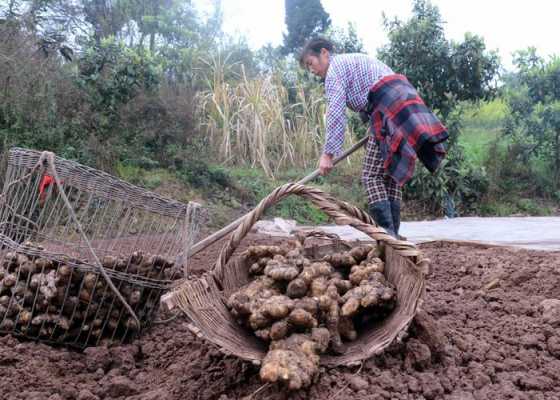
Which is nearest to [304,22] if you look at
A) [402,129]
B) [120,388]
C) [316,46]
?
[316,46]

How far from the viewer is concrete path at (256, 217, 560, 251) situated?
4.11m

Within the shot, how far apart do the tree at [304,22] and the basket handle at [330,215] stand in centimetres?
1733

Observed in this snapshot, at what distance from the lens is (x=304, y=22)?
1852 cm

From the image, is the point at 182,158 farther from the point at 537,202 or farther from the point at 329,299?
the point at 329,299

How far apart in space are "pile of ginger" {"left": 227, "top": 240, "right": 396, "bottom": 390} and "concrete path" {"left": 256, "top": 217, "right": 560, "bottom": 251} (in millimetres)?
2525

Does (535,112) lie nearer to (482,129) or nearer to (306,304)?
(482,129)

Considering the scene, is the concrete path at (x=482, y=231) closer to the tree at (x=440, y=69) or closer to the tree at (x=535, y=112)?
the tree at (x=440, y=69)

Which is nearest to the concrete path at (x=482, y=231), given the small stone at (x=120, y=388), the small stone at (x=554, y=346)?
the small stone at (x=554, y=346)

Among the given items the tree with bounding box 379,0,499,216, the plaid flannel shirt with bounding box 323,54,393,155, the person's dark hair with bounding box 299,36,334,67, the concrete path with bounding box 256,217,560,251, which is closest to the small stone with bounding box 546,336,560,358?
the plaid flannel shirt with bounding box 323,54,393,155

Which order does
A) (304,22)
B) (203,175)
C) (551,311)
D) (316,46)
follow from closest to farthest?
(551,311), (316,46), (203,175), (304,22)

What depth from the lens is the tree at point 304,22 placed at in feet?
60.5

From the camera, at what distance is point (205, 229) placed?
18.6ft

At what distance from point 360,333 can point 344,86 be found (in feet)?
7.05

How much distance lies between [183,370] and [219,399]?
0.33m
